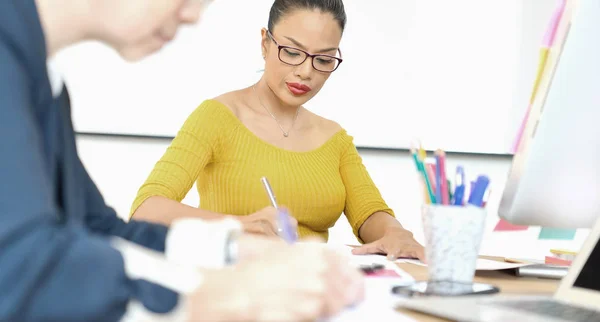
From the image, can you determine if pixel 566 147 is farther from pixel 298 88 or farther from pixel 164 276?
pixel 298 88

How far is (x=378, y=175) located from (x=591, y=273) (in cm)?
178

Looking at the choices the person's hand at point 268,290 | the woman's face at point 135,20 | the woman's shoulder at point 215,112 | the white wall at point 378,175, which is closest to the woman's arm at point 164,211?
the woman's shoulder at point 215,112

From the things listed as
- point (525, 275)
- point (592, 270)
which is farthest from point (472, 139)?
point (592, 270)

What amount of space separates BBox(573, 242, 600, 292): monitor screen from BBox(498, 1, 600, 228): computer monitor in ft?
0.54

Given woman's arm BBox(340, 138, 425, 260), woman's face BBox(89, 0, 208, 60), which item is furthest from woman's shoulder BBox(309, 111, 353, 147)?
woman's face BBox(89, 0, 208, 60)

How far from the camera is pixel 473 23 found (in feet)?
8.32

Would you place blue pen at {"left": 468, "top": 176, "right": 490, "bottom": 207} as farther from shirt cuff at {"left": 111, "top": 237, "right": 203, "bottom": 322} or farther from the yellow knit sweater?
the yellow knit sweater

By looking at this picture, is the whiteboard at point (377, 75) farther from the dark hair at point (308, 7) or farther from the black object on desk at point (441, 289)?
the black object on desk at point (441, 289)

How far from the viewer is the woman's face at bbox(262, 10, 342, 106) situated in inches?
65.0

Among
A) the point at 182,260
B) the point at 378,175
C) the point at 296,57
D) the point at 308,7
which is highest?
the point at 308,7

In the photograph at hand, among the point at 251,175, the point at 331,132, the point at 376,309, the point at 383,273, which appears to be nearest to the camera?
the point at 376,309

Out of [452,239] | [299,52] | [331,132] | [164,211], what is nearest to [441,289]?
[452,239]

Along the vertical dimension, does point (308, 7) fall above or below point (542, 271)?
above

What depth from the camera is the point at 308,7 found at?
5.55 ft
